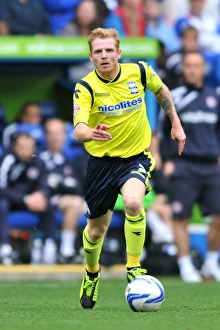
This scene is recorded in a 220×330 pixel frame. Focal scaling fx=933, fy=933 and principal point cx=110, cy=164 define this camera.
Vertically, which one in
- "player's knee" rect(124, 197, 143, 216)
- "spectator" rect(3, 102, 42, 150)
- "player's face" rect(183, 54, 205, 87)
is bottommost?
"player's knee" rect(124, 197, 143, 216)

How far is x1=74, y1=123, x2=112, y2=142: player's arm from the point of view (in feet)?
21.0

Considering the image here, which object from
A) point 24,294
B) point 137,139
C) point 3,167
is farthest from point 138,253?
point 3,167

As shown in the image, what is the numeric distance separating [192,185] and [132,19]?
13.0ft

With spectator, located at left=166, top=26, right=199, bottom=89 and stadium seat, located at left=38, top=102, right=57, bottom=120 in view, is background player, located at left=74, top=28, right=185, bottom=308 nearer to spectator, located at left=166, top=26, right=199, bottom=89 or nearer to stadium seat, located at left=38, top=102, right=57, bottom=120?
spectator, located at left=166, top=26, right=199, bottom=89

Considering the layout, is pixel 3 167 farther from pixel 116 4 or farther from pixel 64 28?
pixel 116 4

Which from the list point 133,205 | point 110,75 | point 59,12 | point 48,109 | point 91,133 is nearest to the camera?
point 91,133

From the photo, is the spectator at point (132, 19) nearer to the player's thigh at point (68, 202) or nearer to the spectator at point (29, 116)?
the spectator at point (29, 116)

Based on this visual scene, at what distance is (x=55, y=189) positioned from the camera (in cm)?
1304

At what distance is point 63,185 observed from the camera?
1305 centimetres

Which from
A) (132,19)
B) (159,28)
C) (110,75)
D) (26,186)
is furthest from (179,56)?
(110,75)

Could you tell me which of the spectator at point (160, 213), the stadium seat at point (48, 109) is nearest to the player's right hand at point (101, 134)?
the spectator at point (160, 213)

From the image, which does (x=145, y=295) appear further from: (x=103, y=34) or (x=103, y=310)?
(x=103, y=34)

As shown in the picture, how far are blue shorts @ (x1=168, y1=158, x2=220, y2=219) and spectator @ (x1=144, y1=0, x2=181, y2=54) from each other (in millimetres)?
3673

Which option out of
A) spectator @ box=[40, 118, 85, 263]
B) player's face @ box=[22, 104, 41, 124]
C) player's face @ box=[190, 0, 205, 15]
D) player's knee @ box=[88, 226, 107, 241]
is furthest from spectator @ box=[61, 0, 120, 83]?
player's knee @ box=[88, 226, 107, 241]
